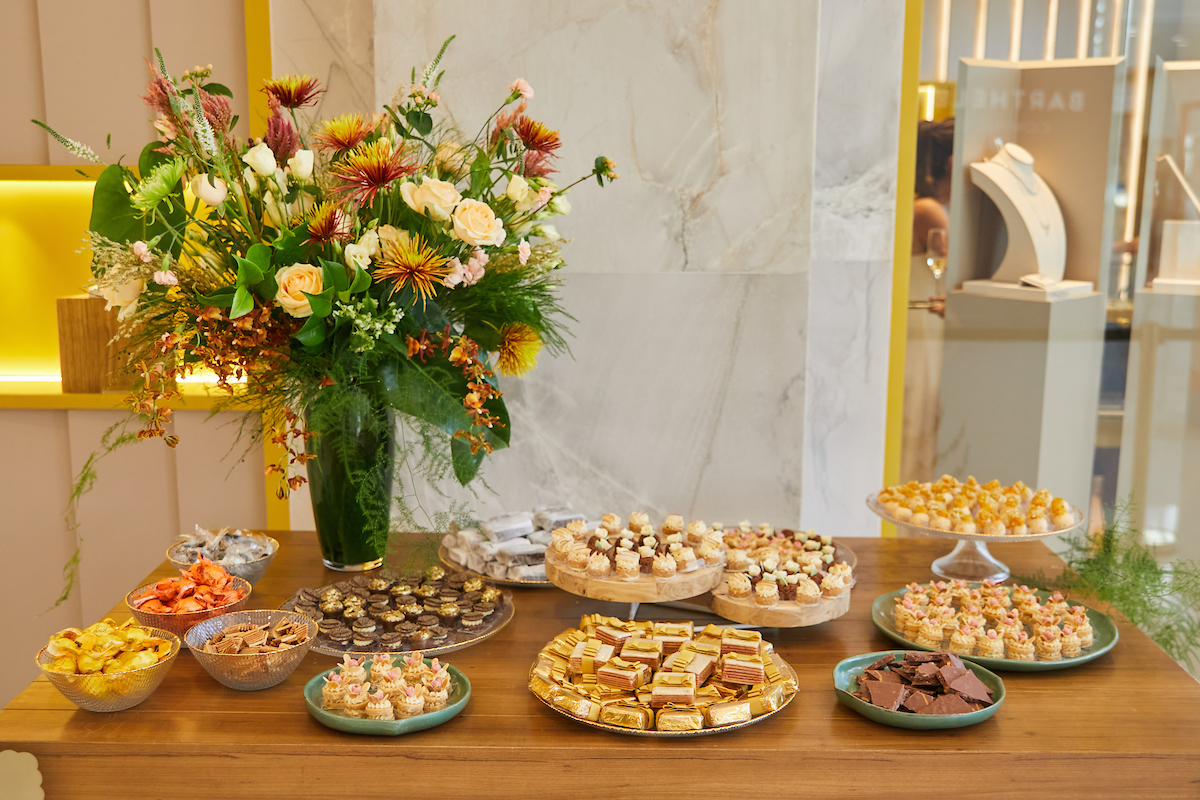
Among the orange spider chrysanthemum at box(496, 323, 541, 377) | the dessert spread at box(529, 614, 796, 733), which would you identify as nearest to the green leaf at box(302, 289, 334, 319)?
the orange spider chrysanthemum at box(496, 323, 541, 377)

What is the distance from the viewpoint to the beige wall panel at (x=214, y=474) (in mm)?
2420

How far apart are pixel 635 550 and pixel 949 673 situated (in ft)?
1.64

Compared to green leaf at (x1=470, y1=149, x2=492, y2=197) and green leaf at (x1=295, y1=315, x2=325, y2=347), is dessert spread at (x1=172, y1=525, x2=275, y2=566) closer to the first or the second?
green leaf at (x1=295, y1=315, x2=325, y2=347)

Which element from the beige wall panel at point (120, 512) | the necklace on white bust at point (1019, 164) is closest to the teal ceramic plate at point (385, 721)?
the beige wall panel at point (120, 512)

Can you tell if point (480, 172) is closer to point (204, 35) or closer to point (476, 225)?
point (476, 225)

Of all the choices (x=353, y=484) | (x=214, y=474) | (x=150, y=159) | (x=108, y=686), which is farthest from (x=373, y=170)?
(x=214, y=474)

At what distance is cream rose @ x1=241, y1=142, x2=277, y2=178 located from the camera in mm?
1313

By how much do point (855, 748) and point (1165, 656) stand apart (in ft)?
1.97

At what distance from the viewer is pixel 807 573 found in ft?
4.69

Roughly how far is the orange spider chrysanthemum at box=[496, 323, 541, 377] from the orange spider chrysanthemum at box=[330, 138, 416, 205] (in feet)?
1.15

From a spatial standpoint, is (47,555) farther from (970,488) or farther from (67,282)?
(970,488)

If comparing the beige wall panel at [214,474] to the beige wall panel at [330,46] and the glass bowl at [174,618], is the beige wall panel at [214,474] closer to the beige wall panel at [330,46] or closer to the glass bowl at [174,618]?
the beige wall panel at [330,46]

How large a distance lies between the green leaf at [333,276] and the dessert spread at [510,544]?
0.56 metres

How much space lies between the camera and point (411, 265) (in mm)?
1344
